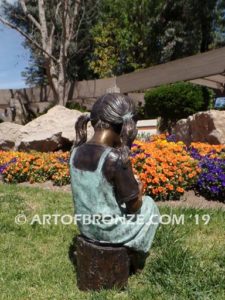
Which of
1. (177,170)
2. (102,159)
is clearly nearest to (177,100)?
(177,170)

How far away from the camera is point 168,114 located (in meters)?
12.6

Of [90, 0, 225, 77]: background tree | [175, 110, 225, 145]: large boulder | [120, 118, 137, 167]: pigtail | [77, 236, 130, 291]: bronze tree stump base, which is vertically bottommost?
[77, 236, 130, 291]: bronze tree stump base

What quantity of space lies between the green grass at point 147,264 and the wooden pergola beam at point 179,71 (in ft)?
21.0

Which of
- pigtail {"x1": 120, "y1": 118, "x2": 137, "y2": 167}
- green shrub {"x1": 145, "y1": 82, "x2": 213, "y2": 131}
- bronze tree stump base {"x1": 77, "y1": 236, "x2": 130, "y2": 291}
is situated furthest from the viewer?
green shrub {"x1": 145, "y1": 82, "x2": 213, "y2": 131}

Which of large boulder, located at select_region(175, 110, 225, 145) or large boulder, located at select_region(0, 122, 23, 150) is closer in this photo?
large boulder, located at select_region(175, 110, 225, 145)

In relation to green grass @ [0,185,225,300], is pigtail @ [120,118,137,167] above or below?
above

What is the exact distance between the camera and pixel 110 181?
293 centimetres

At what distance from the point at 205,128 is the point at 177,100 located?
3.71 metres

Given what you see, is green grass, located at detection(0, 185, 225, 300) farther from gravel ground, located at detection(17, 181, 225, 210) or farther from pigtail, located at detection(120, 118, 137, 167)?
pigtail, located at detection(120, 118, 137, 167)

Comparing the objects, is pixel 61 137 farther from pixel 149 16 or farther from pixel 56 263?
pixel 149 16

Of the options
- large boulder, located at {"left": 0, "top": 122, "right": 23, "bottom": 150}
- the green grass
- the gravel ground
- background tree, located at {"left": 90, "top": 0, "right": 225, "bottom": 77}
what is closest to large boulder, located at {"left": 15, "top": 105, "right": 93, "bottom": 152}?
large boulder, located at {"left": 0, "top": 122, "right": 23, "bottom": 150}

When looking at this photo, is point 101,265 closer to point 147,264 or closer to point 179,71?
point 147,264

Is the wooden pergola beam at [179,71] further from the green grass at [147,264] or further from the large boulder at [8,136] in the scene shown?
the green grass at [147,264]

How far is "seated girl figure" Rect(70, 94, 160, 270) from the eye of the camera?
2914mm
